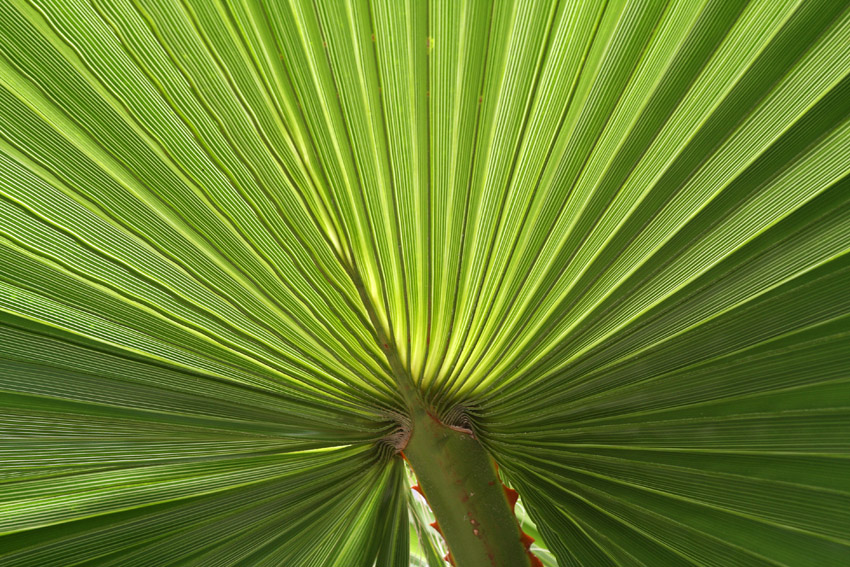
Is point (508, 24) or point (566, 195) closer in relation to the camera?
point (508, 24)

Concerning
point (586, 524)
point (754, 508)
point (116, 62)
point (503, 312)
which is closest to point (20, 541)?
point (116, 62)

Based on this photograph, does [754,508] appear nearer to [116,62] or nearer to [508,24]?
[508,24]

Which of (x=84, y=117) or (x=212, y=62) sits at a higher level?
(x=212, y=62)

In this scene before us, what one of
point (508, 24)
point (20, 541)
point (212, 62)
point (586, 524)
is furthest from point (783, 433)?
point (20, 541)

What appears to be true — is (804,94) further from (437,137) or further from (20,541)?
(20,541)

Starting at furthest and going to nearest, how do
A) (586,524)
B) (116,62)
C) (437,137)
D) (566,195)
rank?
1. (586,524)
2. (566,195)
3. (437,137)
4. (116,62)

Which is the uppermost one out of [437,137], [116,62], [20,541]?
[437,137]

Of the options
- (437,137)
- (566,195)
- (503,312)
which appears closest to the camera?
(437,137)
